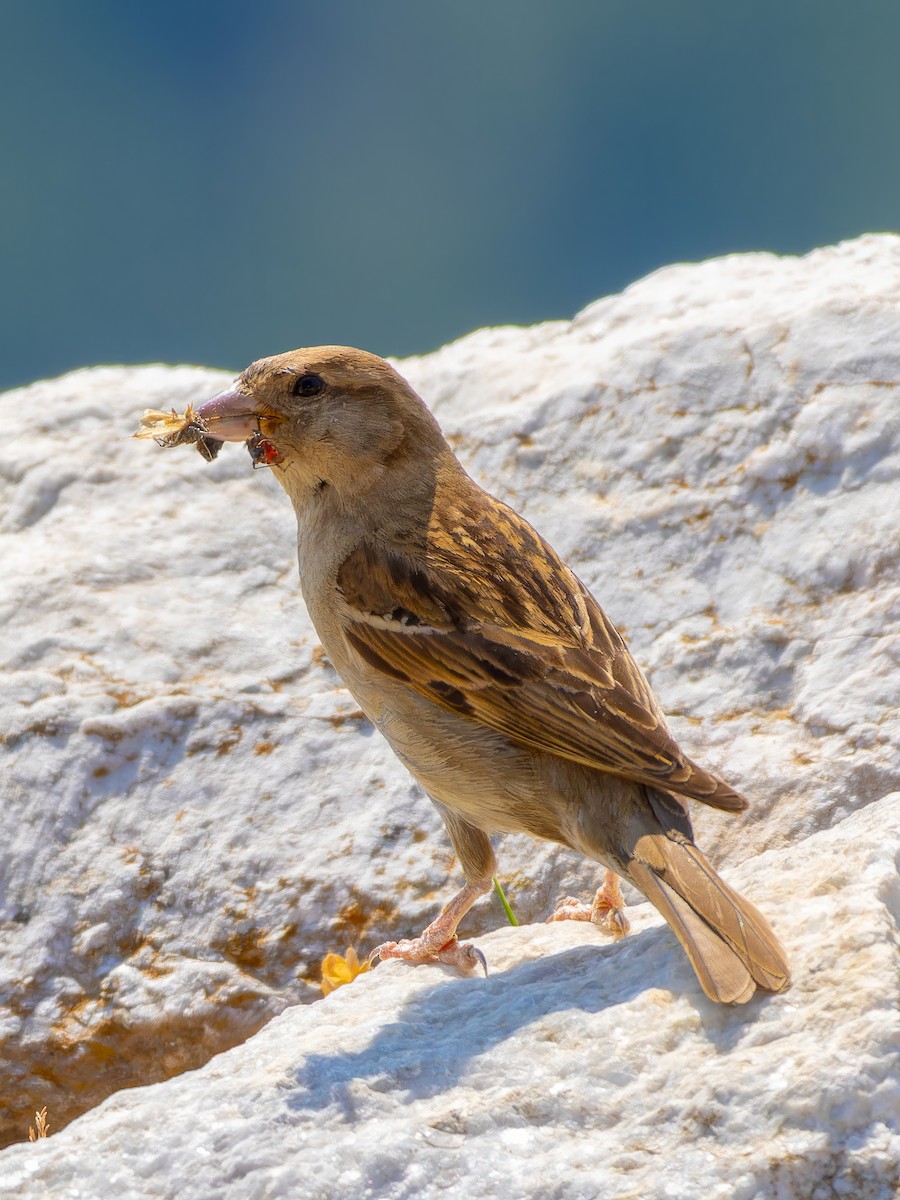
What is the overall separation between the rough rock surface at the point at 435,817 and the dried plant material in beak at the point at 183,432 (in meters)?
0.83

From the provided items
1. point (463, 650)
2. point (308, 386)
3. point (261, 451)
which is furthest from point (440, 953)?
point (308, 386)

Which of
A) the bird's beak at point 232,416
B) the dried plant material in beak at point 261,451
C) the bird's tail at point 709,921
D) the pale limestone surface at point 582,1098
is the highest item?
the bird's beak at point 232,416

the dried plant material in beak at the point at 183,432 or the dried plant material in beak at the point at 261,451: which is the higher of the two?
the dried plant material in beak at the point at 183,432

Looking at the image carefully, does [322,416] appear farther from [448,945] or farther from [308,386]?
[448,945]

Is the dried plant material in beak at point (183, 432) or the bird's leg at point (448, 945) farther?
the dried plant material in beak at point (183, 432)

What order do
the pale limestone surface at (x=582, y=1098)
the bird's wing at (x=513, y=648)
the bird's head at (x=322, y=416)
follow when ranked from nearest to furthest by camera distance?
the pale limestone surface at (x=582, y=1098) < the bird's wing at (x=513, y=648) < the bird's head at (x=322, y=416)

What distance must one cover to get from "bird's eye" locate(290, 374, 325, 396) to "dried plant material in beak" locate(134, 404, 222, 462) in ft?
0.87

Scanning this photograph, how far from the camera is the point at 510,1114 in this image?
2.34 m

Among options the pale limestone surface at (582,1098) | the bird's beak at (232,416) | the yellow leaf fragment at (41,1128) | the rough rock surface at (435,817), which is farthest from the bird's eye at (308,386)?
the yellow leaf fragment at (41,1128)

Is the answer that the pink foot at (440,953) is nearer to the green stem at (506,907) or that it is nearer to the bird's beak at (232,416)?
the green stem at (506,907)

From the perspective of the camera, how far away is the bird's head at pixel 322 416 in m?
3.74

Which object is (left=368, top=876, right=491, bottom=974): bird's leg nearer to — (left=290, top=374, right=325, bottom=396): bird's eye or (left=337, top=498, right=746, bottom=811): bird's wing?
(left=337, top=498, right=746, bottom=811): bird's wing

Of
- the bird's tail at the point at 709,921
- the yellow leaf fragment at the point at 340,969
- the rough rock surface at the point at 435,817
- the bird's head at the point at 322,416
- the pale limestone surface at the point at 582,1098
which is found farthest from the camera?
the bird's head at the point at 322,416

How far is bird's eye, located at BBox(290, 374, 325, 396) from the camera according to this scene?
12.3ft
